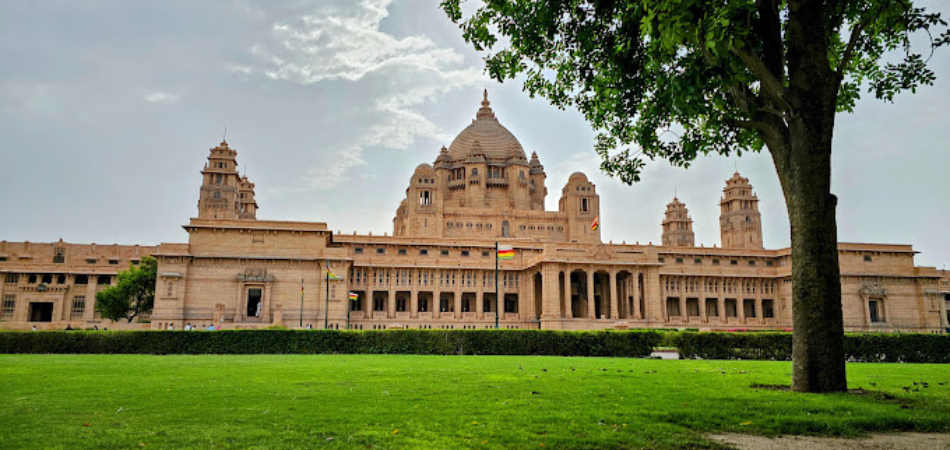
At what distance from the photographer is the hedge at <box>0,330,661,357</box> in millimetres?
27438

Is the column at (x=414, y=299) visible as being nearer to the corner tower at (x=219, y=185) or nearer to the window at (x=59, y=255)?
the corner tower at (x=219, y=185)

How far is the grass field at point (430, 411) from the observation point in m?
7.85

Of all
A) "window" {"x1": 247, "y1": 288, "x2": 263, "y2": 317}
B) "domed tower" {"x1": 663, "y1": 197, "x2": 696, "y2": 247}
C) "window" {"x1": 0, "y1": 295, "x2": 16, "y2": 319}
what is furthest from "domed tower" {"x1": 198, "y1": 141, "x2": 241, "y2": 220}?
"domed tower" {"x1": 663, "y1": 197, "x2": 696, "y2": 247}

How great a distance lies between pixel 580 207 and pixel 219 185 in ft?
164

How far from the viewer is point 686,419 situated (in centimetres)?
926

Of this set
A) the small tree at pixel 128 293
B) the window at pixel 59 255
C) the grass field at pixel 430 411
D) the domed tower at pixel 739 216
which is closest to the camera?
the grass field at pixel 430 411

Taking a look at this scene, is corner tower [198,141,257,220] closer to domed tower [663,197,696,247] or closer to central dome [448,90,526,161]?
central dome [448,90,526,161]

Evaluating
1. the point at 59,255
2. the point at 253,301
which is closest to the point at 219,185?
the point at 59,255

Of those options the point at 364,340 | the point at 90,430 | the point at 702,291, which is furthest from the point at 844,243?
the point at 90,430

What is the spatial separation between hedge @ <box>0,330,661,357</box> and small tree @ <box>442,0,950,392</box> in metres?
12.8

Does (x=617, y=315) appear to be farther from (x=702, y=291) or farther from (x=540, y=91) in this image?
(x=540, y=91)

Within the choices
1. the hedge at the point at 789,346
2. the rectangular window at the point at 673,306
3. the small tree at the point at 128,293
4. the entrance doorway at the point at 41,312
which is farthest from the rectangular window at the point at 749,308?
the entrance doorway at the point at 41,312

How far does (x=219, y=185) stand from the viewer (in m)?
86.9

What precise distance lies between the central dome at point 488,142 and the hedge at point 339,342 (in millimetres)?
Answer: 69481
